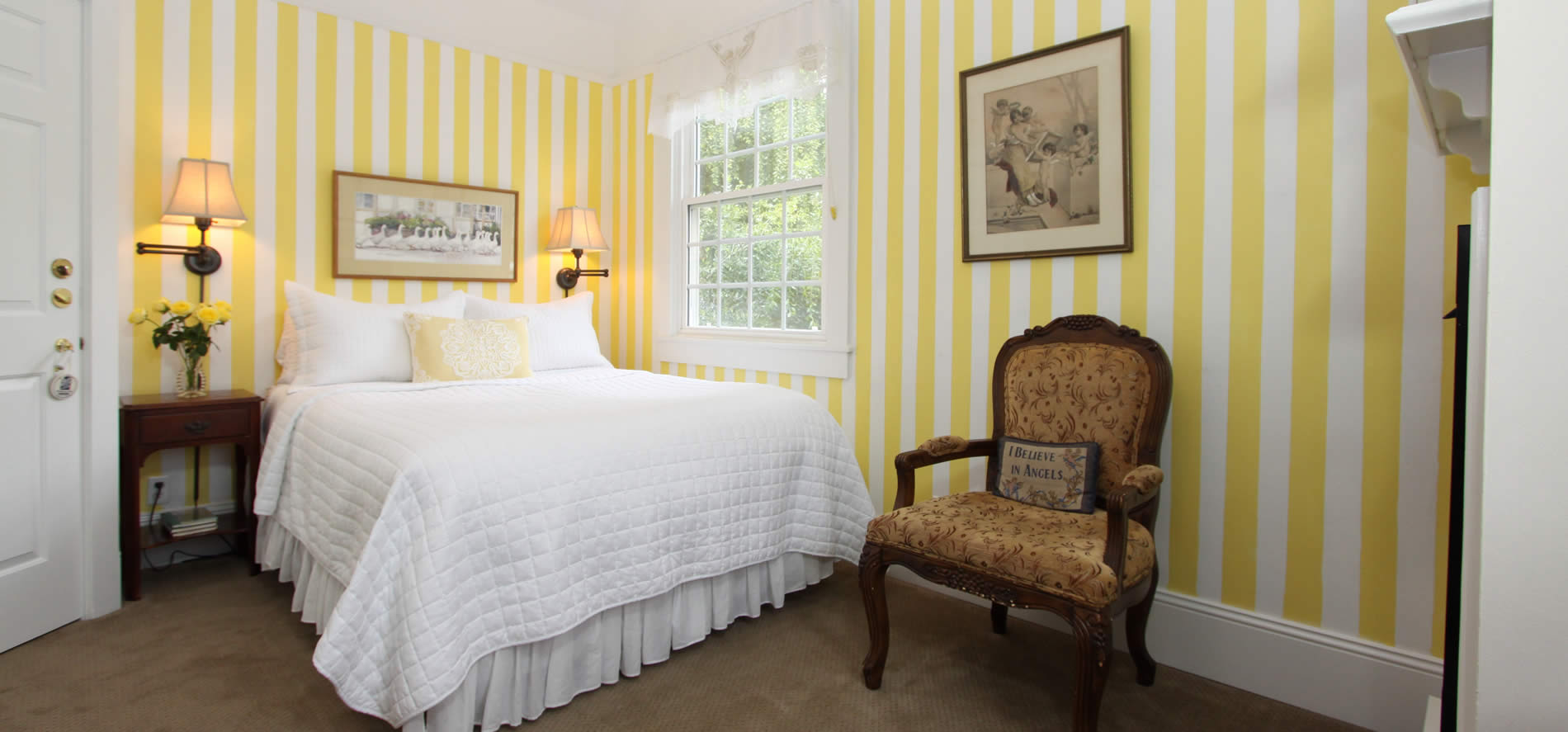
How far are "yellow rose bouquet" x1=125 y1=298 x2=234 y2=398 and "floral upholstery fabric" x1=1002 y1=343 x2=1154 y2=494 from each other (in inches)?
119

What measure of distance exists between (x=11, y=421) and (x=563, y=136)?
2.76 m

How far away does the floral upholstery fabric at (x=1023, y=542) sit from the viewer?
69.2 inches

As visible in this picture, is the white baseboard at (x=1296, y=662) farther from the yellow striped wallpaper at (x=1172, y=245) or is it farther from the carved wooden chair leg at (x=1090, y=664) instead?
the carved wooden chair leg at (x=1090, y=664)

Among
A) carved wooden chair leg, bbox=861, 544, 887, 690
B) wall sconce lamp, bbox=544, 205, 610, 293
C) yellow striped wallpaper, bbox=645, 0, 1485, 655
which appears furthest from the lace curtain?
carved wooden chair leg, bbox=861, 544, 887, 690

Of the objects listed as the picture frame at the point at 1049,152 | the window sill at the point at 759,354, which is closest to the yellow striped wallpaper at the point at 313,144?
the window sill at the point at 759,354

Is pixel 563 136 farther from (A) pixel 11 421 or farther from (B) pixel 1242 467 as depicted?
(B) pixel 1242 467

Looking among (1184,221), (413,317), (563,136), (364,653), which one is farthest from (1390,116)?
(563,136)

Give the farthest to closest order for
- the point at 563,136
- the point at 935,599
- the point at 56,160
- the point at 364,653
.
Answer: the point at 563,136 → the point at 935,599 → the point at 56,160 → the point at 364,653

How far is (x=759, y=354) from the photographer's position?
12.1 ft

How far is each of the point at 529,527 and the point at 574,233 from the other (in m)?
2.56

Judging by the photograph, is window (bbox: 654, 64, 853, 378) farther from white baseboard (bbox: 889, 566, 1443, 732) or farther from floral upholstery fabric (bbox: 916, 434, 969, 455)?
white baseboard (bbox: 889, 566, 1443, 732)

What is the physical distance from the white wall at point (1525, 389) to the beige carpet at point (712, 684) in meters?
1.23

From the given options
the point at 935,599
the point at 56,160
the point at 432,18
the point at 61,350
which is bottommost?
the point at 935,599

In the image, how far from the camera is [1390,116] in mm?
1971
